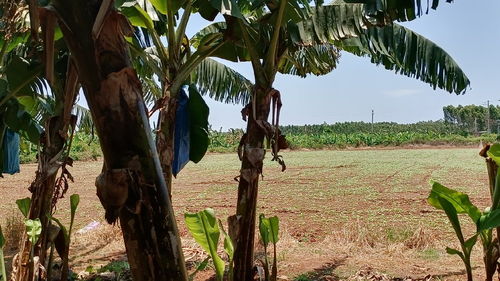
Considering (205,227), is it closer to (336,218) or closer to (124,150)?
(124,150)

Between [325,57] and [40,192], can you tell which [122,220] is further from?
[325,57]

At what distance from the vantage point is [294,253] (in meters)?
5.54

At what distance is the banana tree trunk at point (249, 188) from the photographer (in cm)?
346

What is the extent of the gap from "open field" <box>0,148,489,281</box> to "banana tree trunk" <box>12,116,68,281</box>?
1956 millimetres

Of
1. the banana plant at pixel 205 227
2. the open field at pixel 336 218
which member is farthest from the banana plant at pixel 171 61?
the open field at pixel 336 218

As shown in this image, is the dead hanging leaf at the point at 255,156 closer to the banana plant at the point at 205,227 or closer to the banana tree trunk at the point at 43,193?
the banana plant at the point at 205,227

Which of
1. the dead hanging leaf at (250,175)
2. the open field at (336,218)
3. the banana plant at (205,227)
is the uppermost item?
the dead hanging leaf at (250,175)

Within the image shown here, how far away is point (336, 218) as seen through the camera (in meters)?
8.45

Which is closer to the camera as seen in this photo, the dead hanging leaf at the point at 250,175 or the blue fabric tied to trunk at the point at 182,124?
the dead hanging leaf at the point at 250,175

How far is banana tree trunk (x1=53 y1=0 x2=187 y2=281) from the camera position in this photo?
123 centimetres

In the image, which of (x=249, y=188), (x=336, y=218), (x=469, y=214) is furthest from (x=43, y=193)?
(x=336, y=218)

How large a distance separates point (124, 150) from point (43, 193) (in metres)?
2.29

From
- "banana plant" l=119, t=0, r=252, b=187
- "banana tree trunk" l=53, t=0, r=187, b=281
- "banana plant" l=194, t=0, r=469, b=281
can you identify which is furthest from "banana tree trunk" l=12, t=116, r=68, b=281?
"banana tree trunk" l=53, t=0, r=187, b=281

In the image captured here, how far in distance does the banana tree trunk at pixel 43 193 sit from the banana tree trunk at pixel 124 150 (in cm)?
219
